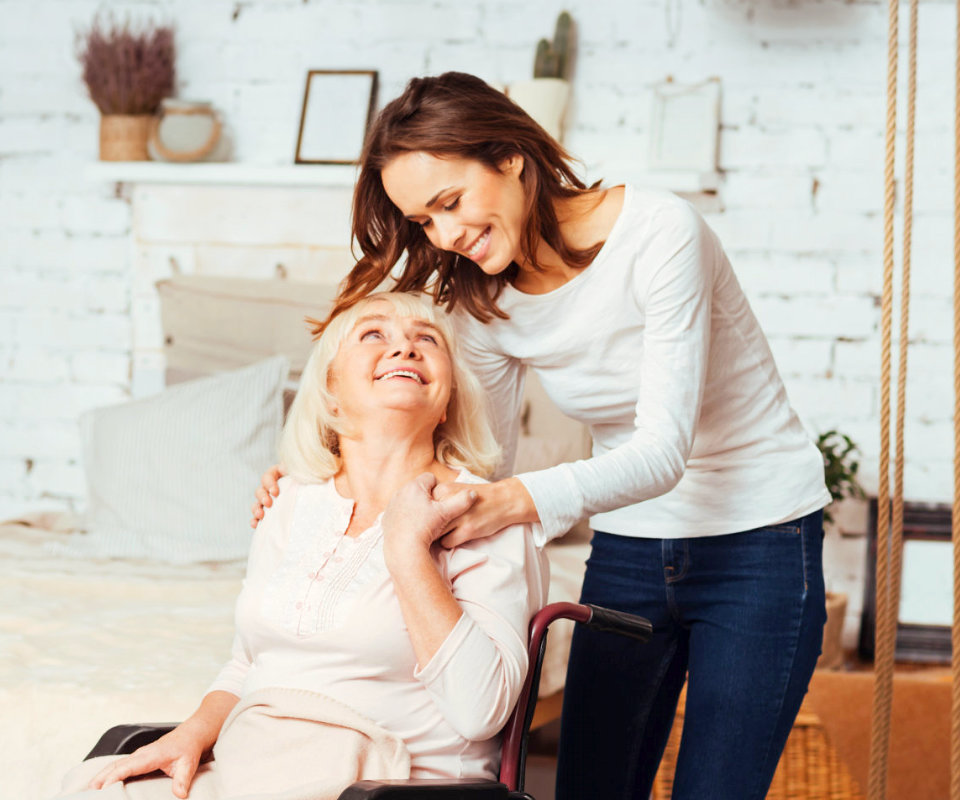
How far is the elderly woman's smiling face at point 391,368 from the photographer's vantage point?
152 centimetres

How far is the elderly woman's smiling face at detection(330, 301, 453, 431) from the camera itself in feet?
5.00

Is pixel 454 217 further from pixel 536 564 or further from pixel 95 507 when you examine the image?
pixel 95 507

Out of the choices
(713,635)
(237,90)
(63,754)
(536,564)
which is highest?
(237,90)

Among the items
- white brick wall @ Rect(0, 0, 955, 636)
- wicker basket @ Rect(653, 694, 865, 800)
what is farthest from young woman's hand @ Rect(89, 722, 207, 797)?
white brick wall @ Rect(0, 0, 955, 636)

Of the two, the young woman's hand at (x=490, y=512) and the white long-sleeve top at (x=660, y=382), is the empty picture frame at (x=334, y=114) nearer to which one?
the white long-sleeve top at (x=660, y=382)

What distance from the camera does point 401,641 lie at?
133 centimetres

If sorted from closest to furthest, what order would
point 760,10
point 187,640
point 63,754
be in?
point 63,754
point 187,640
point 760,10

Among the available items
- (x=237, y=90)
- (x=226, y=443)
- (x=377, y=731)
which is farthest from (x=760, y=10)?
(x=377, y=731)

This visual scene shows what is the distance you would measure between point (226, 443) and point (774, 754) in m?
1.81

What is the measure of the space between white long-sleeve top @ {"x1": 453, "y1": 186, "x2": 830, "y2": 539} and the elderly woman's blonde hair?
2.8 inches

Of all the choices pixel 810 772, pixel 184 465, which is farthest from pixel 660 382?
pixel 184 465

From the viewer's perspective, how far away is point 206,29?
3562 mm

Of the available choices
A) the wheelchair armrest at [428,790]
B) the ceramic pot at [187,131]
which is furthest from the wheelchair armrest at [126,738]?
the ceramic pot at [187,131]

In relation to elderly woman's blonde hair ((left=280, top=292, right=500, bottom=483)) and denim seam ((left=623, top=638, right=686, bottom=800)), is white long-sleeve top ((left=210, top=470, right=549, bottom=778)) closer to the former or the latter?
elderly woman's blonde hair ((left=280, top=292, right=500, bottom=483))
